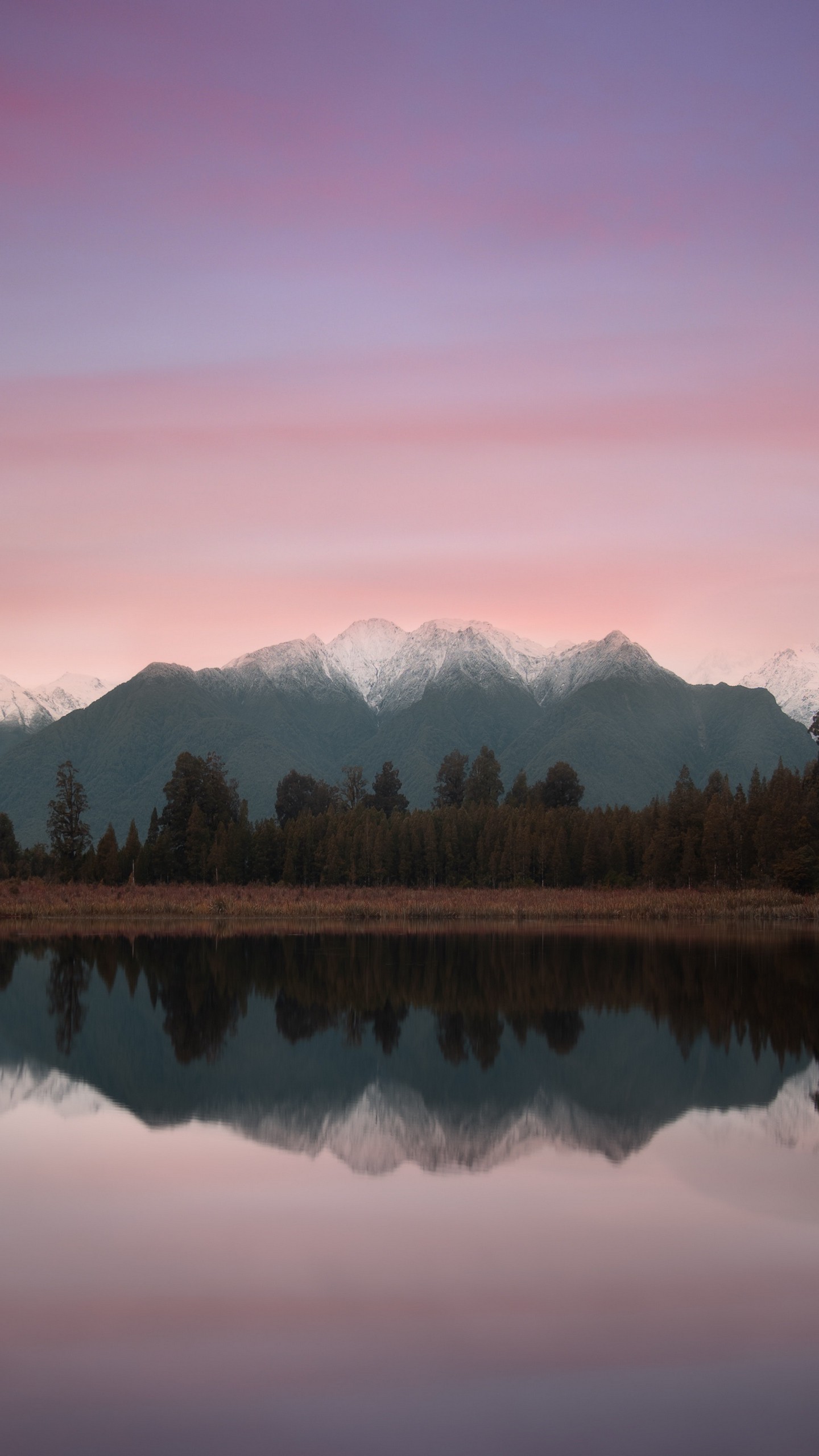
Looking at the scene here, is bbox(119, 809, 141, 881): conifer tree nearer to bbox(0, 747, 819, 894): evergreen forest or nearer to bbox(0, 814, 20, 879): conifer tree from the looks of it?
bbox(0, 747, 819, 894): evergreen forest

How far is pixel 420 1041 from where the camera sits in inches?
958

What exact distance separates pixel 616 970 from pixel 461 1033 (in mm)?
15101

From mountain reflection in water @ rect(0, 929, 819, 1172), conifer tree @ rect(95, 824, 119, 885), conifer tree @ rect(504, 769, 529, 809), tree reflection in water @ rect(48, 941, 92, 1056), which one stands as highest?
conifer tree @ rect(504, 769, 529, 809)

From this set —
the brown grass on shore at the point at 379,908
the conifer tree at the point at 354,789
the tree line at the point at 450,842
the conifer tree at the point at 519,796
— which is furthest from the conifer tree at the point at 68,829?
the conifer tree at the point at 519,796

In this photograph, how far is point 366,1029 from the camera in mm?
26312

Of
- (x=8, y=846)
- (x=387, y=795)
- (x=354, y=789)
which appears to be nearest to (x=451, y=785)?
(x=387, y=795)

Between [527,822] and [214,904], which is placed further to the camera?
[527,822]

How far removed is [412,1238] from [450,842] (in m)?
109

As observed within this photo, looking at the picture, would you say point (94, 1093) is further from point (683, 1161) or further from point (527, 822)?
point (527, 822)

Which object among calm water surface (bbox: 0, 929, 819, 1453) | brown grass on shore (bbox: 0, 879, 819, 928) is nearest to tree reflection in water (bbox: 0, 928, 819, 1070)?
calm water surface (bbox: 0, 929, 819, 1453)

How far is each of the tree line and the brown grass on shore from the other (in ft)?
32.6

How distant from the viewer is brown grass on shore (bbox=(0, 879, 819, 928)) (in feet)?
242

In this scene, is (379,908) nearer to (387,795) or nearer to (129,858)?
(129,858)

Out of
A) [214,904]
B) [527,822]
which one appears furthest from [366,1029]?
[527,822]
